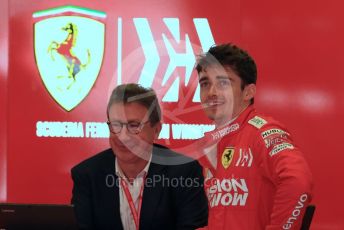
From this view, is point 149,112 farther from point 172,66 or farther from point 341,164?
point 341,164

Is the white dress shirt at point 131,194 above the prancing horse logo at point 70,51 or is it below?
below

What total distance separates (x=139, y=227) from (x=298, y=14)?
70.3 inches

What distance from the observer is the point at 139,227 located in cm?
195

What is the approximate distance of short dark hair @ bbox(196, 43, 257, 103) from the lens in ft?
6.14

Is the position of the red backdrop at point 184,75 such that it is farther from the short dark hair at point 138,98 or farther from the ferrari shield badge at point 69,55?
the short dark hair at point 138,98

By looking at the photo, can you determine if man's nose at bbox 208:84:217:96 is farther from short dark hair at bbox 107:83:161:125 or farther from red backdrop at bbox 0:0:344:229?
red backdrop at bbox 0:0:344:229

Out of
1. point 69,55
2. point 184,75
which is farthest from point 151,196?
point 69,55

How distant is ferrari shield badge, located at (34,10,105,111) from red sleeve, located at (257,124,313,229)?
5.77ft

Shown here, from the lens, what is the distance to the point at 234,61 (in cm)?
187

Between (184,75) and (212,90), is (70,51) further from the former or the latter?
(212,90)

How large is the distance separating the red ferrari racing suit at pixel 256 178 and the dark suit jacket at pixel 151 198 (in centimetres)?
20

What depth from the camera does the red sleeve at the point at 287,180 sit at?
57.4 inches

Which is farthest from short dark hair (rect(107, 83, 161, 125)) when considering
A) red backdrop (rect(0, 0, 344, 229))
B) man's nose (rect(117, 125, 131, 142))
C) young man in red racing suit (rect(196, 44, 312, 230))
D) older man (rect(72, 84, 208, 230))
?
red backdrop (rect(0, 0, 344, 229))

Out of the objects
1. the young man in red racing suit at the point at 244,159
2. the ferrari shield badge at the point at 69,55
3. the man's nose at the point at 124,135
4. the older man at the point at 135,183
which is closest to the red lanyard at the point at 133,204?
the older man at the point at 135,183
